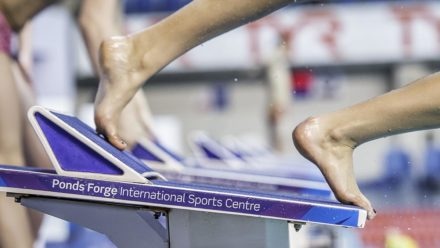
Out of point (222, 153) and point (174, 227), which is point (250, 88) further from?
point (174, 227)

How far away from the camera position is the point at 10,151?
109 inches

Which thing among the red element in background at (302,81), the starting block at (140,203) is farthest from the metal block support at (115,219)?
the red element in background at (302,81)

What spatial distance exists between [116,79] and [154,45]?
0.36 ft

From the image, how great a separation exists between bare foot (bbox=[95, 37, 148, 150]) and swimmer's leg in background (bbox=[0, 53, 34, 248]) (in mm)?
617

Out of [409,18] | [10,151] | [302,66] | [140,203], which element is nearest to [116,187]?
[140,203]

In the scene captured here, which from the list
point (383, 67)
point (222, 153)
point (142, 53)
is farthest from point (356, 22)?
point (142, 53)

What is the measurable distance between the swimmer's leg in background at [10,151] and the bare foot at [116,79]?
617mm

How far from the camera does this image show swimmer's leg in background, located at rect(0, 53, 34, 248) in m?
2.63

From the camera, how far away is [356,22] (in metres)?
14.2

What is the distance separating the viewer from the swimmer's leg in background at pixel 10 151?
263 centimetres

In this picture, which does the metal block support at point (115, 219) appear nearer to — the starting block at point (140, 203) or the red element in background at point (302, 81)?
the starting block at point (140, 203)

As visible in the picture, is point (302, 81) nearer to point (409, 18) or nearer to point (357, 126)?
point (409, 18)

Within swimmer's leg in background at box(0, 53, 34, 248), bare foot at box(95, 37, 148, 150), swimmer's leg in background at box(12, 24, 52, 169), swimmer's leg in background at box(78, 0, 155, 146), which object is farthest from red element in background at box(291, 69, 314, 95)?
bare foot at box(95, 37, 148, 150)

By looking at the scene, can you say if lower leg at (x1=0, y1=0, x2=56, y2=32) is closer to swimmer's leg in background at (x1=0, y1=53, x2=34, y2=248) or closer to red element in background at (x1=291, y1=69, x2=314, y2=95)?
swimmer's leg in background at (x1=0, y1=53, x2=34, y2=248)
